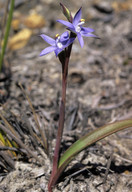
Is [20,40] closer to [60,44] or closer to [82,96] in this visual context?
[82,96]

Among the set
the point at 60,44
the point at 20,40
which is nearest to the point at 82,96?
the point at 20,40

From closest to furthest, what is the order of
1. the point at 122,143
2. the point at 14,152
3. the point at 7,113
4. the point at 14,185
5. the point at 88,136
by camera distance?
the point at 88,136, the point at 14,185, the point at 14,152, the point at 7,113, the point at 122,143

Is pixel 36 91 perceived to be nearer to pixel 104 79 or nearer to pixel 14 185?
pixel 104 79

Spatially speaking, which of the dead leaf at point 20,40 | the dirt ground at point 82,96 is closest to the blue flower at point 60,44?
the dirt ground at point 82,96

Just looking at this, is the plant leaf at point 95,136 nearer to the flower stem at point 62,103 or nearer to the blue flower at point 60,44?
the flower stem at point 62,103

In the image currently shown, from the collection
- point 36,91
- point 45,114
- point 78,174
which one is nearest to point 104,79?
point 36,91

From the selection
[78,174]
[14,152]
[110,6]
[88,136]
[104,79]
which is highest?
[110,6]
